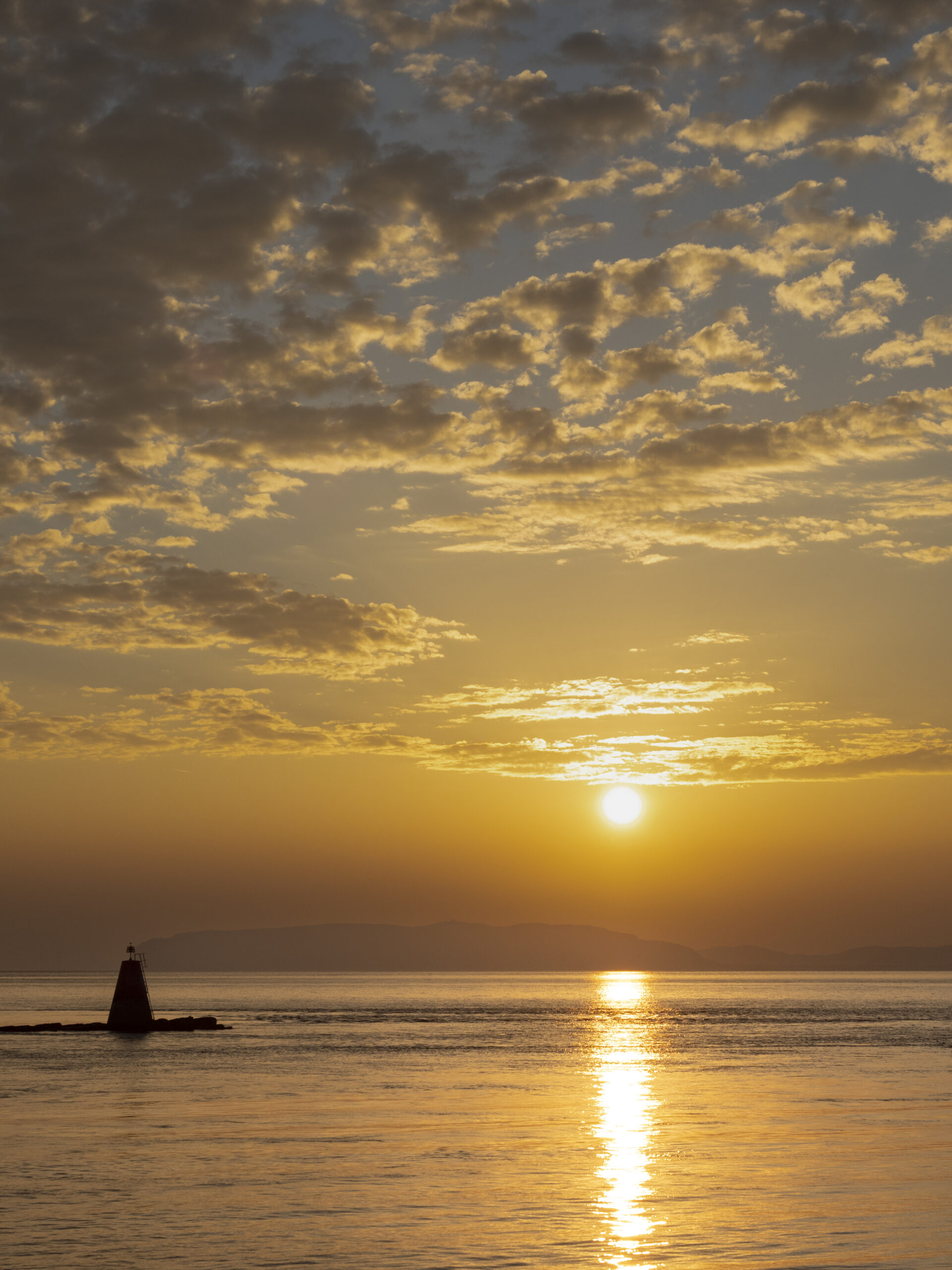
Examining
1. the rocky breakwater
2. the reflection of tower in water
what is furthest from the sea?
the rocky breakwater

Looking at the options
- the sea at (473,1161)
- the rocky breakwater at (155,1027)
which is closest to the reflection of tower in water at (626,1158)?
the sea at (473,1161)

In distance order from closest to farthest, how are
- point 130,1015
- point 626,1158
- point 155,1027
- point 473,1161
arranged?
point 473,1161, point 626,1158, point 130,1015, point 155,1027

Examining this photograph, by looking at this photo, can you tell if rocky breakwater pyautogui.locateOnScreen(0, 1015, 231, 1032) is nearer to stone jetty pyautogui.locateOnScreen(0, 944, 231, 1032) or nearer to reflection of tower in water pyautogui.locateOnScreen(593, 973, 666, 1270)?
stone jetty pyautogui.locateOnScreen(0, 944, 231, 1032)

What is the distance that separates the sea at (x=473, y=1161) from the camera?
23109 millimetres

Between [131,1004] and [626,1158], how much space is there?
7074 centimetres

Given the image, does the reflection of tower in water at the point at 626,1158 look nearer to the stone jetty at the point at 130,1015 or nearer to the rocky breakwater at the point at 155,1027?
the stone jetty at the point at 130,1015

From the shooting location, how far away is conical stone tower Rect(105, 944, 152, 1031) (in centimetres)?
9406

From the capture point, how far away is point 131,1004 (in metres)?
95.4

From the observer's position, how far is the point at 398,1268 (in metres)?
21.8

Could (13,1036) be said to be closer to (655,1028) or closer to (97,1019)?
→ (97,1019)

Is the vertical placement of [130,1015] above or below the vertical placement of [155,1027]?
above

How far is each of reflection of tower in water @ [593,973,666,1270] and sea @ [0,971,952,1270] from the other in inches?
4.1

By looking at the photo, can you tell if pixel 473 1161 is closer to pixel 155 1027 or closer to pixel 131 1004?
pixel 131 1004

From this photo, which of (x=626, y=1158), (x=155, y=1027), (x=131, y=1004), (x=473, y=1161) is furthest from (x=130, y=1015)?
(x=626, y=1158)
